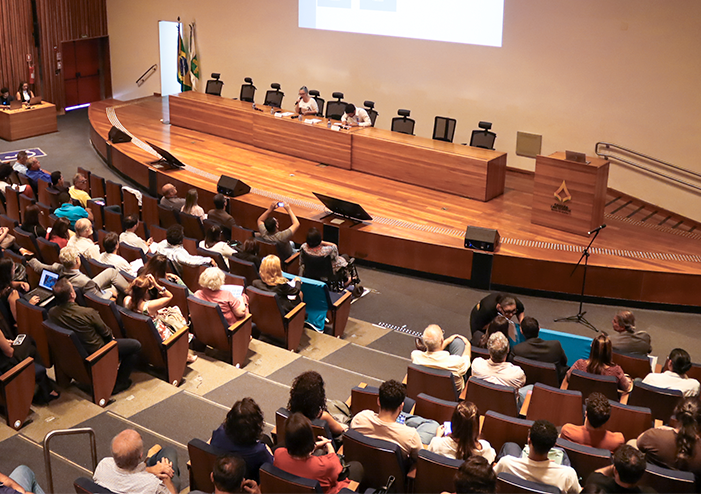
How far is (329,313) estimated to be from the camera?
5.46 meters

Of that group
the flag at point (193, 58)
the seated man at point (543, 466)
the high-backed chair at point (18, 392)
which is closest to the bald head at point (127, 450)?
the high-backed chair at point (18, 392)

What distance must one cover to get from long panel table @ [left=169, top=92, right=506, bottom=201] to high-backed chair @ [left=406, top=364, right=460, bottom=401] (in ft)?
14.5

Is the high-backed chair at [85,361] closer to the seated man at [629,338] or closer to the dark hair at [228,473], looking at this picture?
the dark hair at [228,473]

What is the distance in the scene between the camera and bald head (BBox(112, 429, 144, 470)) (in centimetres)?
276

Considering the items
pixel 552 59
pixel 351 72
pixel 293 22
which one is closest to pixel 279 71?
pixel 293 22

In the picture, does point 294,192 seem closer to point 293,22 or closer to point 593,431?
point 293,22

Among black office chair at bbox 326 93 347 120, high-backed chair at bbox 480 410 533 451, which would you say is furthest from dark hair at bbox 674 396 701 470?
black office chair at bbox 326 93 347 120

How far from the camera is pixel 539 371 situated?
13.5 ft

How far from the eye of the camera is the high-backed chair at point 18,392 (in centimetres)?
366

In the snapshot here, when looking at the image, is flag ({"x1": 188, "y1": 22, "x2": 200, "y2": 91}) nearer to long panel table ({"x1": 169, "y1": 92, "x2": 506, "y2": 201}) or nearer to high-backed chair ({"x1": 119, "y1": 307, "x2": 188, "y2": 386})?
long panel table ({"x1": 169, "y1": 92, "x2": 506, "y2": 201})

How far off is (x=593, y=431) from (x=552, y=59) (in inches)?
260

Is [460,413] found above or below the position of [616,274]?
above

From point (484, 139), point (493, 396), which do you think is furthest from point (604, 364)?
point (484, 139)

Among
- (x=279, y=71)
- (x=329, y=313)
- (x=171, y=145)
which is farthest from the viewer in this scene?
(x=279, y=71)
